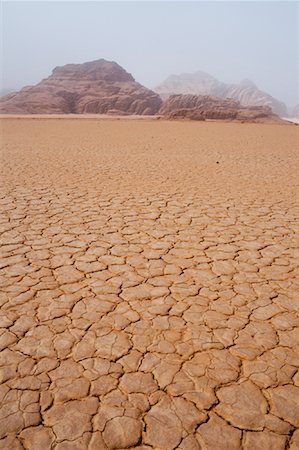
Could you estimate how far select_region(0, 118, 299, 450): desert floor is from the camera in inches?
51.9

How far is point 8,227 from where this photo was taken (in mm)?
3344

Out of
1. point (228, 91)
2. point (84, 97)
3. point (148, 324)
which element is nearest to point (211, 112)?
point (148, 324)

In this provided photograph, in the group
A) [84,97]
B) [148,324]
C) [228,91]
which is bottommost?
[148,324]

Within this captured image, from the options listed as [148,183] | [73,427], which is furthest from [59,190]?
[73,427]

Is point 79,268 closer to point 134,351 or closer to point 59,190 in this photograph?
point 134,351

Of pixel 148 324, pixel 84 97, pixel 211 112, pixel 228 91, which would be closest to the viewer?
pixel 148 324

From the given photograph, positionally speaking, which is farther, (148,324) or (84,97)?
(84,97)

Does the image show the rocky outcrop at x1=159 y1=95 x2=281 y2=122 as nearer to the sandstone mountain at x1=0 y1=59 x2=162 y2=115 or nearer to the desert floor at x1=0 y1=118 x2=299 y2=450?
the sandstone mountain at x1=0 y1=59 x2=162 y2=115

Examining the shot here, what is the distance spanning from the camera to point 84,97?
5241 cm

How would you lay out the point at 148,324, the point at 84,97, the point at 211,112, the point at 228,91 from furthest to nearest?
the point at 228,91
the point at 84,97
the point at 211,112
the point at 148,324

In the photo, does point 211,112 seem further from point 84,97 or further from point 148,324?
point 84,97

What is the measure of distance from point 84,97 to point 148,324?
55.8 m

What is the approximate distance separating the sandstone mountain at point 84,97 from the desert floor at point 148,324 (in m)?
46.2

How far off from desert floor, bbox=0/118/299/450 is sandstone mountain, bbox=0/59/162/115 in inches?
1819
